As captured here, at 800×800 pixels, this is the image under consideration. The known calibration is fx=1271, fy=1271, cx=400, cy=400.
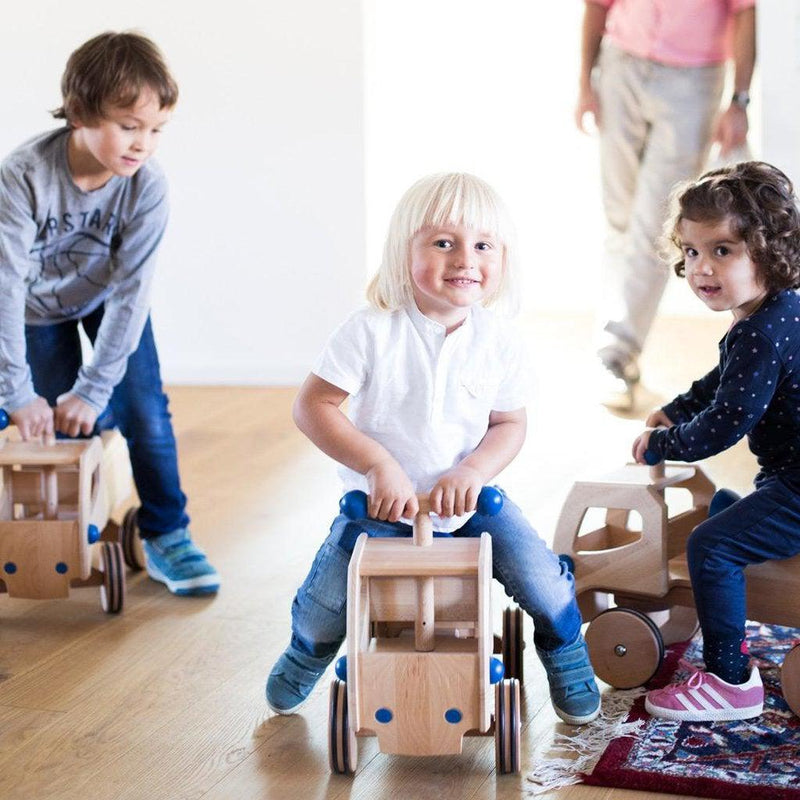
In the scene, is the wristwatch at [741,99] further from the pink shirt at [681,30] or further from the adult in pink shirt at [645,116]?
the pink shirt at [681,30]

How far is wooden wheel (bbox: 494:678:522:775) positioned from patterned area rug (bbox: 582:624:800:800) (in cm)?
9

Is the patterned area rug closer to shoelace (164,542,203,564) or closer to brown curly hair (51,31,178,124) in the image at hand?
shoelace (164,542,203,564)

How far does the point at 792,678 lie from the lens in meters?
1.54

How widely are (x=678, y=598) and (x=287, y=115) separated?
8.08 feet

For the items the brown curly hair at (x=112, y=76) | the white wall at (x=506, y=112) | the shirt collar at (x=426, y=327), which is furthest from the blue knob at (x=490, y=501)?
the white wall at (x=506, y=112)

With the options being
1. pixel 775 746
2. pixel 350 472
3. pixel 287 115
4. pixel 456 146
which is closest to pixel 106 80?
pixel 350 472

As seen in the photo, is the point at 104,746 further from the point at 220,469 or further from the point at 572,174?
the point at 572,174

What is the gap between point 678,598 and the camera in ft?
5.52

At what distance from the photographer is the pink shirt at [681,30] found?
11.0 feet

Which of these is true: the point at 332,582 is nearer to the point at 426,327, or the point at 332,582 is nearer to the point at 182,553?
the point at 426,327

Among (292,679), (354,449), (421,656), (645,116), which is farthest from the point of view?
(645,116)

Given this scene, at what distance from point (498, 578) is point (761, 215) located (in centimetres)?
55

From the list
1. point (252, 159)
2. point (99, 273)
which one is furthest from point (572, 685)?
point (252, 159)

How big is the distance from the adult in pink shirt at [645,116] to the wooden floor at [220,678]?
2.30 ft
